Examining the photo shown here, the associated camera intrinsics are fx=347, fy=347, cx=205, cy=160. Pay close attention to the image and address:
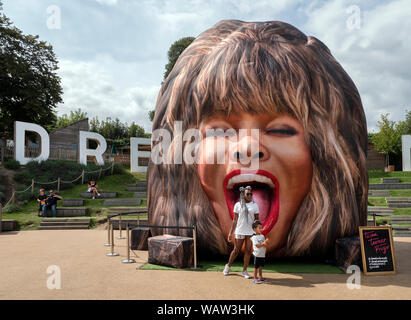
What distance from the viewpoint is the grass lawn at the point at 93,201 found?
14233 mm

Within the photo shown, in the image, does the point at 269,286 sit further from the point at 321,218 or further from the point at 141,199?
the point at 141,199

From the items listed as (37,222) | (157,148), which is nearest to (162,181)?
(157,148)

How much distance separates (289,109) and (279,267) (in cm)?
298

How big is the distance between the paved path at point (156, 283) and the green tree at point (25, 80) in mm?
24233

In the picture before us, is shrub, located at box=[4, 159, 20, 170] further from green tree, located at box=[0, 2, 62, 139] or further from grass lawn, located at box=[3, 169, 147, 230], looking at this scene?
green tree, located at box=[0, 2, 62, 139]

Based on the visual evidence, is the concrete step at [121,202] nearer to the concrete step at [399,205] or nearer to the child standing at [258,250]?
the concrete step at [399,205]

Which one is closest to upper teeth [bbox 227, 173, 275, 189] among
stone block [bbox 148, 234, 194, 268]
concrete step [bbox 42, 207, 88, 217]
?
stone block [bbox 148, 234, 194, 268]

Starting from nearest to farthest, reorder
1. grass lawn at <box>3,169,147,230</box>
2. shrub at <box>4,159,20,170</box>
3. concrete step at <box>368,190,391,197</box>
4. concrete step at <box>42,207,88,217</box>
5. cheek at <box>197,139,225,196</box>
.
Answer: cheek at <box>197,139,225,196</box>, grass lawn at <box>3,169,147,230</box>, concrete step at <box>42,207,88,217</box>, concrete step at <box>368,190,391,197</box>, shrub at <box>4,159,20,170</box>

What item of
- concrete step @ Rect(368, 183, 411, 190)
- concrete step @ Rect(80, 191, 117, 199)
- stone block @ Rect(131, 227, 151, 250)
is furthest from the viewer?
concrete step @ Rect(368, 183, 411, 190)

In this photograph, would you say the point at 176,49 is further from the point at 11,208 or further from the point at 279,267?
the point at 279,267

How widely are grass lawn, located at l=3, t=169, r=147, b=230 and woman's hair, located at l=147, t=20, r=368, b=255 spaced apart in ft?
26.9

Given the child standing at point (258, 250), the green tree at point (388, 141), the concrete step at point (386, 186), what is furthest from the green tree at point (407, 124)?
the child standing at point (258, 250)

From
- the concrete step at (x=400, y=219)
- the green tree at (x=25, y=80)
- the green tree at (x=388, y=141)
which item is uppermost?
the green tree at (x=25, y=80)

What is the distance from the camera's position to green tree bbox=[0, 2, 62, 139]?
27828 millimetres
